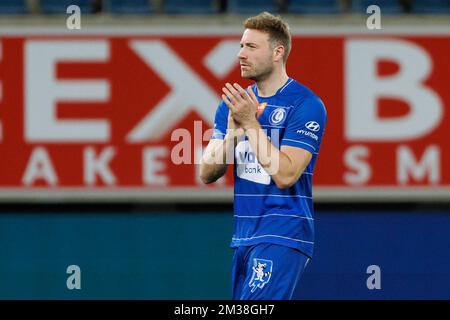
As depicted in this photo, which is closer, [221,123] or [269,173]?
[269,173]

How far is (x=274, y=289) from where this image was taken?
4.90 metres

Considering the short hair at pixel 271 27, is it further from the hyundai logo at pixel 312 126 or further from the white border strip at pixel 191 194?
the white border strip at pixel 191 194

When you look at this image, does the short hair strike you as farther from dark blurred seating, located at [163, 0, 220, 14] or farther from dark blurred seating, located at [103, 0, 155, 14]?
dark blurred seating, located at [103, 0, 155, 14]

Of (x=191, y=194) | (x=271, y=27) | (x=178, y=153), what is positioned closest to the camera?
(x=271, y=27)

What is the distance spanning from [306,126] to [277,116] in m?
0.18

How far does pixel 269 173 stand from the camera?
4762 mm

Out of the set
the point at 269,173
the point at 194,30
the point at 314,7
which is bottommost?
the point at 269,173

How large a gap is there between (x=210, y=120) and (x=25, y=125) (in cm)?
187

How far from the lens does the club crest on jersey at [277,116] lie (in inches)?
198

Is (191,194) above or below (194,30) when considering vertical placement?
below

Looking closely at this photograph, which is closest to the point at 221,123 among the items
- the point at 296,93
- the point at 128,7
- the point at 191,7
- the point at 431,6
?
the point at 296,93

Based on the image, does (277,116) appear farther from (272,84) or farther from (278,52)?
(278,52)

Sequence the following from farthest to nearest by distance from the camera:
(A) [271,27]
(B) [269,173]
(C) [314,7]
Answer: (C) [314,7] → (A) [271,27] → (B) [269,173]

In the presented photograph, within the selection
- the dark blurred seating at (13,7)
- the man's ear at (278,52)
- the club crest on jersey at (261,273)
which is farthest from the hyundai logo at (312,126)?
the dark blurred seating at (13,7)
